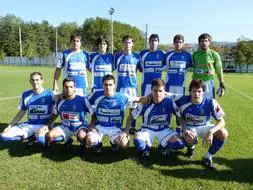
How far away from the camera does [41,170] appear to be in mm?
4836

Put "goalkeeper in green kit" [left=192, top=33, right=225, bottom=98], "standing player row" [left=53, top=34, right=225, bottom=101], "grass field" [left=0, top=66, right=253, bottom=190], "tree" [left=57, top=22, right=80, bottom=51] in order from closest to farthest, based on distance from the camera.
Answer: "grass field" [left=0, top=66, right=253, bottom=190]
"goalkeeper in green kit" [left=192, top=33, right=225, bottom=98]
"standing player row" [left=53, top=34, right=225, bottom=101]
"tree" [left=57, top=22, right=80, bottom=51]

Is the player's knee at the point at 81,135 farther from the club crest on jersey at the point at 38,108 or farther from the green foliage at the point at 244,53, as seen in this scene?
the green foliage at the point at 244,53

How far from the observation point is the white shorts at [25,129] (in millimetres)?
5677

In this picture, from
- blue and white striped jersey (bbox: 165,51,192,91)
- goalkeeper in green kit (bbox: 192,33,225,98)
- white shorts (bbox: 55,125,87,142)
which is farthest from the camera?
blue and white striped jersey (bbox: 165,51,192,91)

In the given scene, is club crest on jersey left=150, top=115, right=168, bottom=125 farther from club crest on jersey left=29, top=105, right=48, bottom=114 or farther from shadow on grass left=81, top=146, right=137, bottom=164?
club crest on jersey left=29, top=105, right=48, bottom=114

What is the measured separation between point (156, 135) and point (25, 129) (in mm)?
2311

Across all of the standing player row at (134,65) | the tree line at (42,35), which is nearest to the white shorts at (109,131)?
the standing player row at (134,65)

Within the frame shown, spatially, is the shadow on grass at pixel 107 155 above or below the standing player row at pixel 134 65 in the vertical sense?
below

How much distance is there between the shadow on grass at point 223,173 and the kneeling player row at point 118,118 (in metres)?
0.20

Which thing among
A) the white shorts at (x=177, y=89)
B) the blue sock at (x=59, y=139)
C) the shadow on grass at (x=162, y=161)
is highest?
the white shorts at (x=177, y=89)

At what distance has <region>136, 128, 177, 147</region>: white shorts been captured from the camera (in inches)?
208

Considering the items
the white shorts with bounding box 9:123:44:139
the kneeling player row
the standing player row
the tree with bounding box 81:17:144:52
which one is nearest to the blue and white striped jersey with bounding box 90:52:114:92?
the standing player row

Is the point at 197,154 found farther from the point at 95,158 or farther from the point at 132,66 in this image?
the point at 132,66

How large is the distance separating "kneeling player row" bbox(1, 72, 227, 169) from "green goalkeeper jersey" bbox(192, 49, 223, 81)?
4.30 ft
